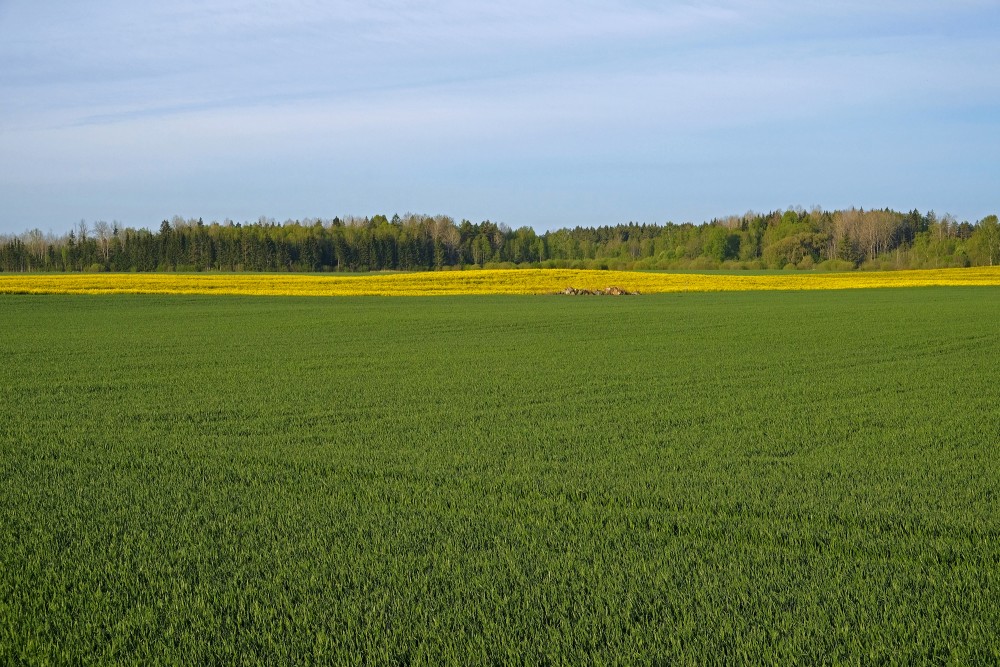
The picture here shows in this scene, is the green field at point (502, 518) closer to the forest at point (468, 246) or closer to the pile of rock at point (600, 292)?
the pile of rock at point (600, 292)

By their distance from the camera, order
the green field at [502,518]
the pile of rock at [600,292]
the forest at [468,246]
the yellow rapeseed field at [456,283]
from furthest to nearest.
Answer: the forest at [468,246]
the yellow rapeseed field at [456,283]
the pile of rock at [600,292]
the green field at [502,518]

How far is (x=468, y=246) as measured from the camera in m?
150

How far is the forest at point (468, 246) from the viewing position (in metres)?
125

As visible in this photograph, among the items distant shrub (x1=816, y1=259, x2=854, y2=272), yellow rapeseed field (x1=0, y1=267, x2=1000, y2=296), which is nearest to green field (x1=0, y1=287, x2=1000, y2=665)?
yellow rapeseed field (x1=0, y1=267, x2=1000, y2=296)

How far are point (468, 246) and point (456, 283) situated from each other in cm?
9053

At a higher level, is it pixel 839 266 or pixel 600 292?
pixel 839 266

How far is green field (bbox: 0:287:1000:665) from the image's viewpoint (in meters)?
4.33

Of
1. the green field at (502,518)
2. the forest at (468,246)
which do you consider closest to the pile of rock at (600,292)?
the green field at (502,518)

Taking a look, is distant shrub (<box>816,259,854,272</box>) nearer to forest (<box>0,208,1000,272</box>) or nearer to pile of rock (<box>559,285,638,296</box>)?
forest (<box>0,208,1000,272</box>)

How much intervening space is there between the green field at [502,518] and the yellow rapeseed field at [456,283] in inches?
1567

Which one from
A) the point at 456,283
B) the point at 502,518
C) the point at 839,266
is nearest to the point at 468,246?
the point at 839,266

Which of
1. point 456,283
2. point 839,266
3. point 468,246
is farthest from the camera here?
point 468,246

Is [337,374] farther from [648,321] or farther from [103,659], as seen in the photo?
[648,321]

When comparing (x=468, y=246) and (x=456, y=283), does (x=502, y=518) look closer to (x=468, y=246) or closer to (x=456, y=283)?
(x=456, y=283)
